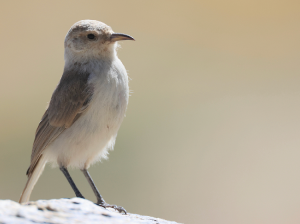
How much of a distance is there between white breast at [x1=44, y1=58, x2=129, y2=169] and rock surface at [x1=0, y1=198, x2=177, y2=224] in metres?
1.00

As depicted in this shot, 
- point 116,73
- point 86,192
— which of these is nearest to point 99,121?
point 116,73

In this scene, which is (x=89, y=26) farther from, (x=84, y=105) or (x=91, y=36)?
(x=84, y=105)

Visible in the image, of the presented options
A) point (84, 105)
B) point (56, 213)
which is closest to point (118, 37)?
point (84, 105)

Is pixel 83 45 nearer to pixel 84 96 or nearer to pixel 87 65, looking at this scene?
pixel 87 65

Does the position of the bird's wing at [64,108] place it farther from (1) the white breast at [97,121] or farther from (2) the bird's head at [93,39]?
(2) the bird's head at [93,39]

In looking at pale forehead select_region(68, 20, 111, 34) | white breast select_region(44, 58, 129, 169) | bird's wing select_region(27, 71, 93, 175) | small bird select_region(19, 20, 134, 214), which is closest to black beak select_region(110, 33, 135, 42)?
small bird select_region(19, 20, 134, 214)

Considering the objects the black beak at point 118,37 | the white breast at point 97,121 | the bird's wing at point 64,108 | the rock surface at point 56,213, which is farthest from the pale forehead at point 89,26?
the rock surface at point 56,213

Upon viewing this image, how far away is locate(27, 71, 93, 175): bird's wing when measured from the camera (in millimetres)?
4414

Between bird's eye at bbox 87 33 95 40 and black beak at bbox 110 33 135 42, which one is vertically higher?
black beak at bbox 110 33 135 42

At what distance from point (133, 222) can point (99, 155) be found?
1669 millimetres

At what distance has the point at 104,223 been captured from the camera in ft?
10.3

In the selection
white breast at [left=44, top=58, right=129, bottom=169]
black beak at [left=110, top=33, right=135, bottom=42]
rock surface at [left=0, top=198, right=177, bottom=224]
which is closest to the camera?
rock surface at [left=0, top=198, right=177, bottom=224]

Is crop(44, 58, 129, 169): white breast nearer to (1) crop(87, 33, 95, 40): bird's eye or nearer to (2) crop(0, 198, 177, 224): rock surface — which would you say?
(1) crop(87, 33, 95, 40): bird's eye

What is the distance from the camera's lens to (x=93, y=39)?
4621mm
